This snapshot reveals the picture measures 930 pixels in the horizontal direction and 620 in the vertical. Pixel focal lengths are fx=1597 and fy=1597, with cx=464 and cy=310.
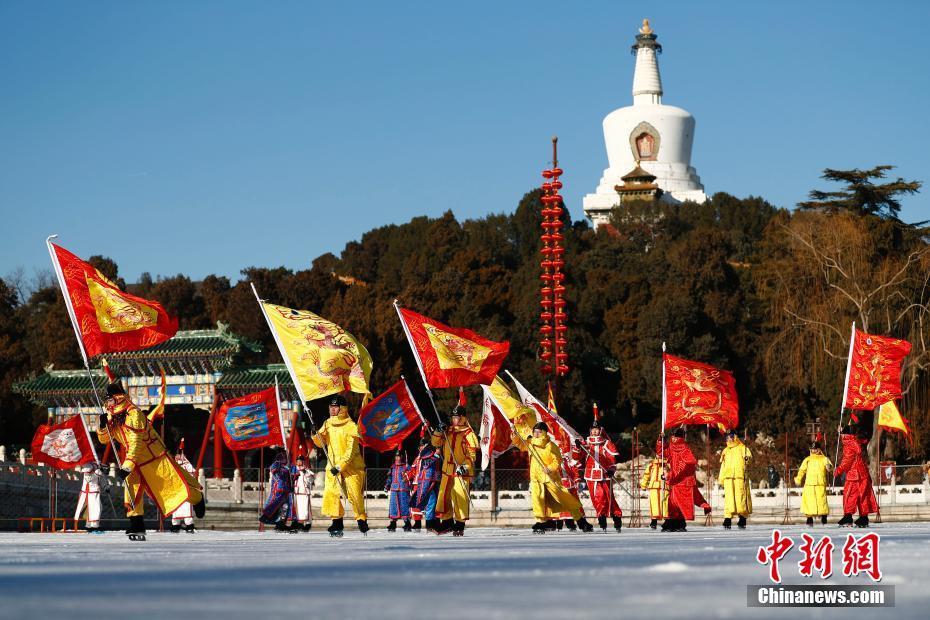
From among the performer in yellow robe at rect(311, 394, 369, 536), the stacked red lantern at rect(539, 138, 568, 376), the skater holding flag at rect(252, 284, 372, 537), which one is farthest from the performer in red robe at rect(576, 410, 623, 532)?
the stacked red lantern at rect(539, 138, 568, 376)

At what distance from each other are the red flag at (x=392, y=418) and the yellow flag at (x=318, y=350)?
9.50ft

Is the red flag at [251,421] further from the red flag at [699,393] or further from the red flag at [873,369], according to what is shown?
the red flag at [873,369]

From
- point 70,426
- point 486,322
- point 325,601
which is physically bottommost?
point 325,601

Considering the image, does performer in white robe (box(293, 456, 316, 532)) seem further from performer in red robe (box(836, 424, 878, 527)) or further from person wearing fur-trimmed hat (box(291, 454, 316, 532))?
Answer: performer in red robe (box(836, 424, 878, 527))

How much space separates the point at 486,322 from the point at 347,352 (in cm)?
3380

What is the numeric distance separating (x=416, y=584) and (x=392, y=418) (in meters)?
17.7

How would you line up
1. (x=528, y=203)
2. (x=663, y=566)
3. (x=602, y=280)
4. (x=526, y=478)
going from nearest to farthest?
(x=663, y=566)
(x=526, y=478)
(x=602, y=280)
(x=528, y=203)

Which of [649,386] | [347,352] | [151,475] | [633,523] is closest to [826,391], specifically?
[649,386]

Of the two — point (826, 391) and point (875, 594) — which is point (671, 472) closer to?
point (875, 594)

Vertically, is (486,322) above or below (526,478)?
above

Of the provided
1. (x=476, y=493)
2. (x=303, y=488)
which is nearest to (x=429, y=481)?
(x=303, y=488)

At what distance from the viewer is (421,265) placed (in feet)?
227

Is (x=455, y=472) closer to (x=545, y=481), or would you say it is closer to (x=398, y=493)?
(x=545, y=481)

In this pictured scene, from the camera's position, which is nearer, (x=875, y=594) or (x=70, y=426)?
(x=875, y=594)
